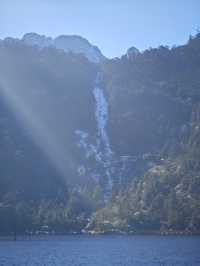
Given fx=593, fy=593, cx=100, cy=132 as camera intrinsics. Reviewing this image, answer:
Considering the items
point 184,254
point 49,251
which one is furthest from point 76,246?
point 184,254

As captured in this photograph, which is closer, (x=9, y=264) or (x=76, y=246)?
(x=9, y=264)

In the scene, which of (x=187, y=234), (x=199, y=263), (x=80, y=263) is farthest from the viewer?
(x=187, y=234)

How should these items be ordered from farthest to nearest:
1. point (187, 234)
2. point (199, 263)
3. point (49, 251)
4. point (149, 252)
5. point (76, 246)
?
point (187, 234) → point (76, 246) → point (49, 251) → point (149, 252) → point (199, 263)

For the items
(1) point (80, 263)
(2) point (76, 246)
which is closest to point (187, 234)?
(2) point (76, 246)

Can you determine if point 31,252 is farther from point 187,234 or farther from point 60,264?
point 187,234

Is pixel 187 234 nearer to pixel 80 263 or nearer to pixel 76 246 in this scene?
pixel 76 246

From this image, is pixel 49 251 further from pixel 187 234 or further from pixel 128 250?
pixel 187 234

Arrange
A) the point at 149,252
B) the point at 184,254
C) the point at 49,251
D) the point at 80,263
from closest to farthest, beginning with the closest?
the point at 80,263
the point at 184,254
the point at 149,252
the point at 49,251

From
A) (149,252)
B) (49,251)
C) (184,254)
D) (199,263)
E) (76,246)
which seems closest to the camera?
(199,263)

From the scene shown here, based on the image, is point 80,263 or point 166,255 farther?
point 166,255

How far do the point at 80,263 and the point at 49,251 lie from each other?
105ft

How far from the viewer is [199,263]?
10288 centimetres

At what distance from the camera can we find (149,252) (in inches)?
5157

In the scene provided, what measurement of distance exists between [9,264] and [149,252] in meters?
36.2
